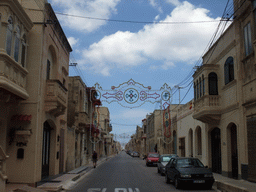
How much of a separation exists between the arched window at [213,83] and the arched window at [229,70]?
1365 mm

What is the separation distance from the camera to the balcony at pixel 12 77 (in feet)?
35.6

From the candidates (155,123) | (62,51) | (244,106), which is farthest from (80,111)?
(155,123)

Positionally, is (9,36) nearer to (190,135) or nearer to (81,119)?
(81,119)

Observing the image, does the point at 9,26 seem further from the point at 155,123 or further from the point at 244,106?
the point at 155,123

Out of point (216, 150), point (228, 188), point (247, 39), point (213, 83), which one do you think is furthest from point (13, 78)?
point (216, 150)

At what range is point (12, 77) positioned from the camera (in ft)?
39.2

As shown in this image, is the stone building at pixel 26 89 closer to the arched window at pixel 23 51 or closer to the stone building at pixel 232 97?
the arched window at pixel 23 51

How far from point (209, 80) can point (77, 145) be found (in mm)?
14600

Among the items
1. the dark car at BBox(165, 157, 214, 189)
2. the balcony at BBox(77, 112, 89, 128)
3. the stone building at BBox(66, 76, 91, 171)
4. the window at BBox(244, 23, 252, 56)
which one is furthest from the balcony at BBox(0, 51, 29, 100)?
the balcony at BBox(77, 112, 89, 128)

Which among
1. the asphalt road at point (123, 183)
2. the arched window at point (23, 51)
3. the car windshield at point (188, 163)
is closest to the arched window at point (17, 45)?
the arched window at point (23, 51)

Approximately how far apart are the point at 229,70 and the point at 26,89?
12.3 metres

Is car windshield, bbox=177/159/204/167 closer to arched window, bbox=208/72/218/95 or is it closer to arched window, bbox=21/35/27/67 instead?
arched window, bbox=208/72/218/95

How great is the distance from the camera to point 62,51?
64.3ft

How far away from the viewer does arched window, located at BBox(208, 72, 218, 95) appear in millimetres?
20172
